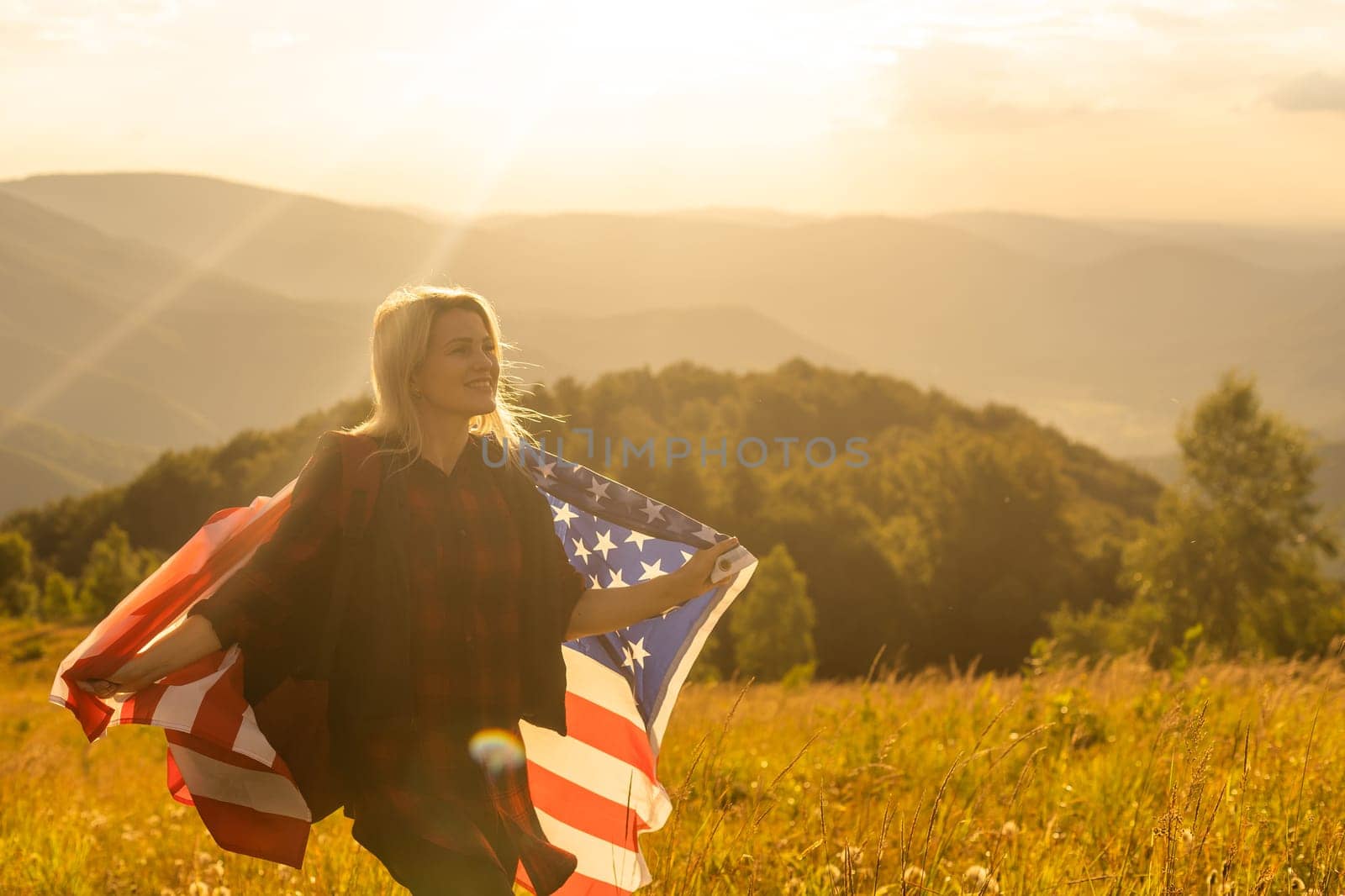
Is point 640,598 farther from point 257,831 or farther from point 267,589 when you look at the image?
point 257,831

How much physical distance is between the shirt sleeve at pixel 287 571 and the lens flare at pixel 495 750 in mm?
620

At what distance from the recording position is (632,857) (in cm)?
387

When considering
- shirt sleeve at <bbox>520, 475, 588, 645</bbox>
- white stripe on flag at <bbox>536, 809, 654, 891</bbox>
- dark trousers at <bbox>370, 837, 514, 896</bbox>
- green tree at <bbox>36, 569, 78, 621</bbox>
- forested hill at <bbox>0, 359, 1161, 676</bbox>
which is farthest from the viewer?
green tree at <bbox>36, 569, 78, 621</bbox>

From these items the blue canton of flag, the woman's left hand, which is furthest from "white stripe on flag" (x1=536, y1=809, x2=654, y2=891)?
the woman's left hand

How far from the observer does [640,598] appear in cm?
359

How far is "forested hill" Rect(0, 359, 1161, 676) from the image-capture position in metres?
60.8

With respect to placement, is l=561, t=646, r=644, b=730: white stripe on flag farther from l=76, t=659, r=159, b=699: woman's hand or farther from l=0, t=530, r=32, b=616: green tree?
l=0, t=530, r=32, b=616: green tree

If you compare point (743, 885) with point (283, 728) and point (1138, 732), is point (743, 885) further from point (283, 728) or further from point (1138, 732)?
point (1138, 732)

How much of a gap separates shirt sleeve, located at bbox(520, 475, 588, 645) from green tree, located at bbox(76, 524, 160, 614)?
213ft

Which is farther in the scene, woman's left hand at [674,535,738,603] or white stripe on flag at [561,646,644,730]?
white stripe on flag at [561,646,644,730]

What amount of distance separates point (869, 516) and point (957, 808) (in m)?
66.7

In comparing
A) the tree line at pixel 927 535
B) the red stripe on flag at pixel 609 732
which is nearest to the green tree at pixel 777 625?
the tree line at pixel 927 535

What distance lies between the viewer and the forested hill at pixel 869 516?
2392 inches

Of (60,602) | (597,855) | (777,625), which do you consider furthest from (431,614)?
(60,602)
